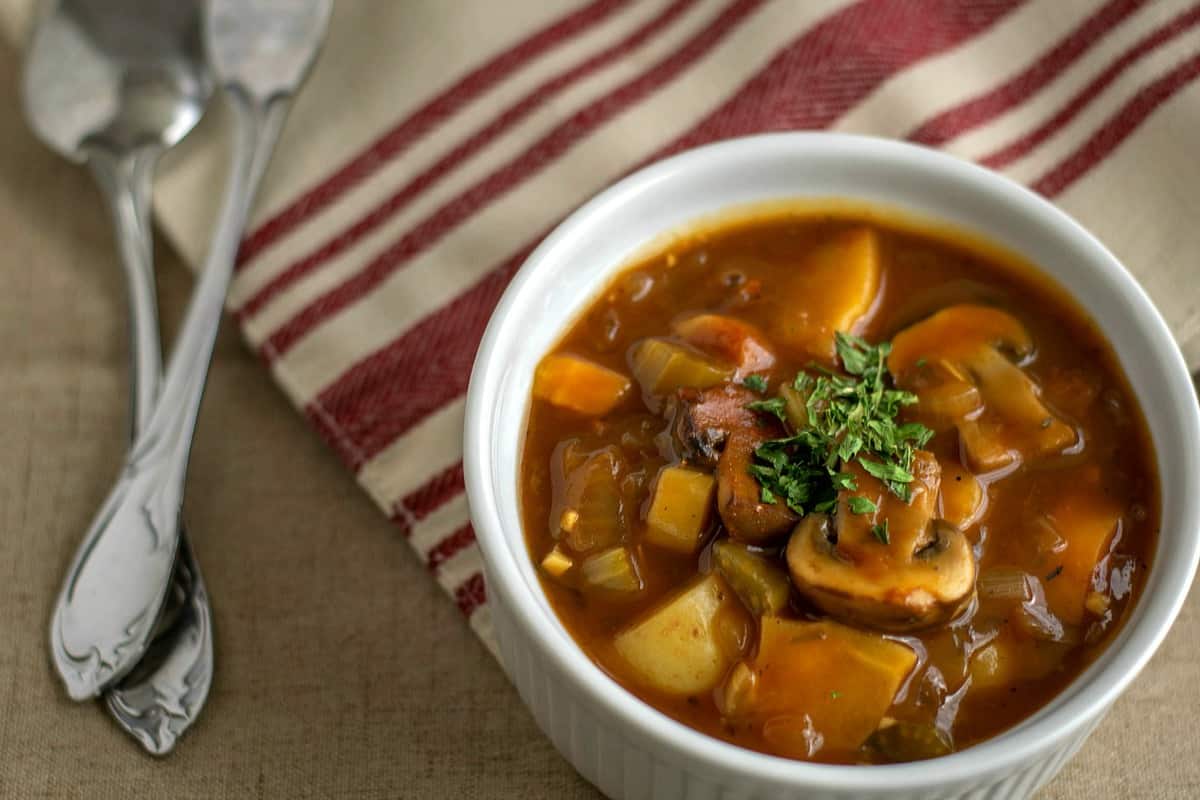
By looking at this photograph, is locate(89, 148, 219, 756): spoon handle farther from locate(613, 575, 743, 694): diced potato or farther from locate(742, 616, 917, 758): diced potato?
locate(742, 616, 917, 758): diced potato

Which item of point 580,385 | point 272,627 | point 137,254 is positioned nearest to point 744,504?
point 580,385

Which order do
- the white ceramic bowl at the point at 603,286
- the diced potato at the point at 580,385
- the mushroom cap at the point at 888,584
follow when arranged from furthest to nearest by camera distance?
the diced potato at the point at 580,385
the mushroom cap at the point at 888,584
the white ceramic bowl at the point at 603,286

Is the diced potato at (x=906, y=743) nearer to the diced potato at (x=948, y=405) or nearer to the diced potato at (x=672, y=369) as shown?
the diced potato at (x=948, y=405)

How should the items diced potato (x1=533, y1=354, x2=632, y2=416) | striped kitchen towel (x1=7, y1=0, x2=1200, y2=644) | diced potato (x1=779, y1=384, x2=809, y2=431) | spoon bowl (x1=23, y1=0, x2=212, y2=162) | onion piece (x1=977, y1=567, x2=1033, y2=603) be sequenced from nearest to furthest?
onion piece (x1=977, y1=567, x2=1033, y2=603), diced potato (x1=779, y1=384, x2=809, y2=431), diced potato (x1=533, y1=354, x2=632, y2=416), striped kitchen towel (x1=7, y1=0, x2=1200, y2=644), spoon bowl (x1=23, y1=0, x2=212, y2=162)

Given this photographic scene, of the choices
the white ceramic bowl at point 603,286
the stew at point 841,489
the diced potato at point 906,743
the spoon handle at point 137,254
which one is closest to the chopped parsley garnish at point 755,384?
the stew at point 841,489

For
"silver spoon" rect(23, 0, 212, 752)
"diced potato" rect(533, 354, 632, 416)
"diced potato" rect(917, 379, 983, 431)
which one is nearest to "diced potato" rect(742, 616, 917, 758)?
"diced potato" rect(917, 379, 983, 431)

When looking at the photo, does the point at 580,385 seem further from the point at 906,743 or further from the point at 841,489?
the point at 906,743

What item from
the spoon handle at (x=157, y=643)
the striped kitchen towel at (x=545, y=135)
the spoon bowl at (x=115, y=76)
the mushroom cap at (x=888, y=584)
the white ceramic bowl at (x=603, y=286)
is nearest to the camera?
the white ceramic bowl at (x=603, y=286)

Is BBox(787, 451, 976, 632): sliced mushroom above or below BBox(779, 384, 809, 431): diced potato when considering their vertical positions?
below
